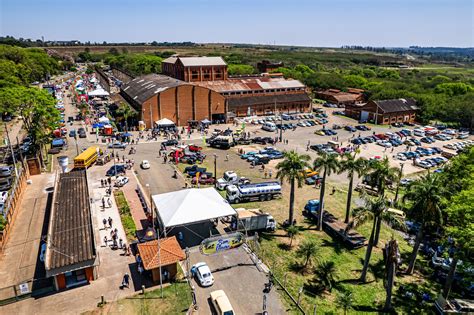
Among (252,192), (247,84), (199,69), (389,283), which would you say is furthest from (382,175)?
(199,69)

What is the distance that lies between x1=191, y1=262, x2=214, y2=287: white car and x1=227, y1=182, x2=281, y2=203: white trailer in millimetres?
13942

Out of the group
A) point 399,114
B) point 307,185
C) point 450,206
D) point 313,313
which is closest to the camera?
point 313,313

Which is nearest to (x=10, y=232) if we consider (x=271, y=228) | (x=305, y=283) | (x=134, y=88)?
(x=271, y=228)

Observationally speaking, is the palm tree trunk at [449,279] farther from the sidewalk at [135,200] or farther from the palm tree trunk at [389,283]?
the sidewalk at [135,200]

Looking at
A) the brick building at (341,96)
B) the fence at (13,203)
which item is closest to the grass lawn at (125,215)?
the fence at (13,203)

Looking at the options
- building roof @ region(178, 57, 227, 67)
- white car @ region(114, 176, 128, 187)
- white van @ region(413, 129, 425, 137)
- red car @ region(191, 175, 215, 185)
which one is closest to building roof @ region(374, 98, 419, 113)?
white van @ region(413, 129, 425, 137)

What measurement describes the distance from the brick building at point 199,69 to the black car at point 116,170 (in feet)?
168

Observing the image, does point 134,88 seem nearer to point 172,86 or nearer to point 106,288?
point 172,86

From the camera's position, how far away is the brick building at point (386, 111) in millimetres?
85938

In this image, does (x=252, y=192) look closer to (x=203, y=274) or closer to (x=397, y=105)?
(x=203, y=274)

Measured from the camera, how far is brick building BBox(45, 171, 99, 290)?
82.2 ft

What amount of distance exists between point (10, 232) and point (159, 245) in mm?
16960

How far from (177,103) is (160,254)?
53.9 meters

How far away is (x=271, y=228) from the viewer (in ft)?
114
